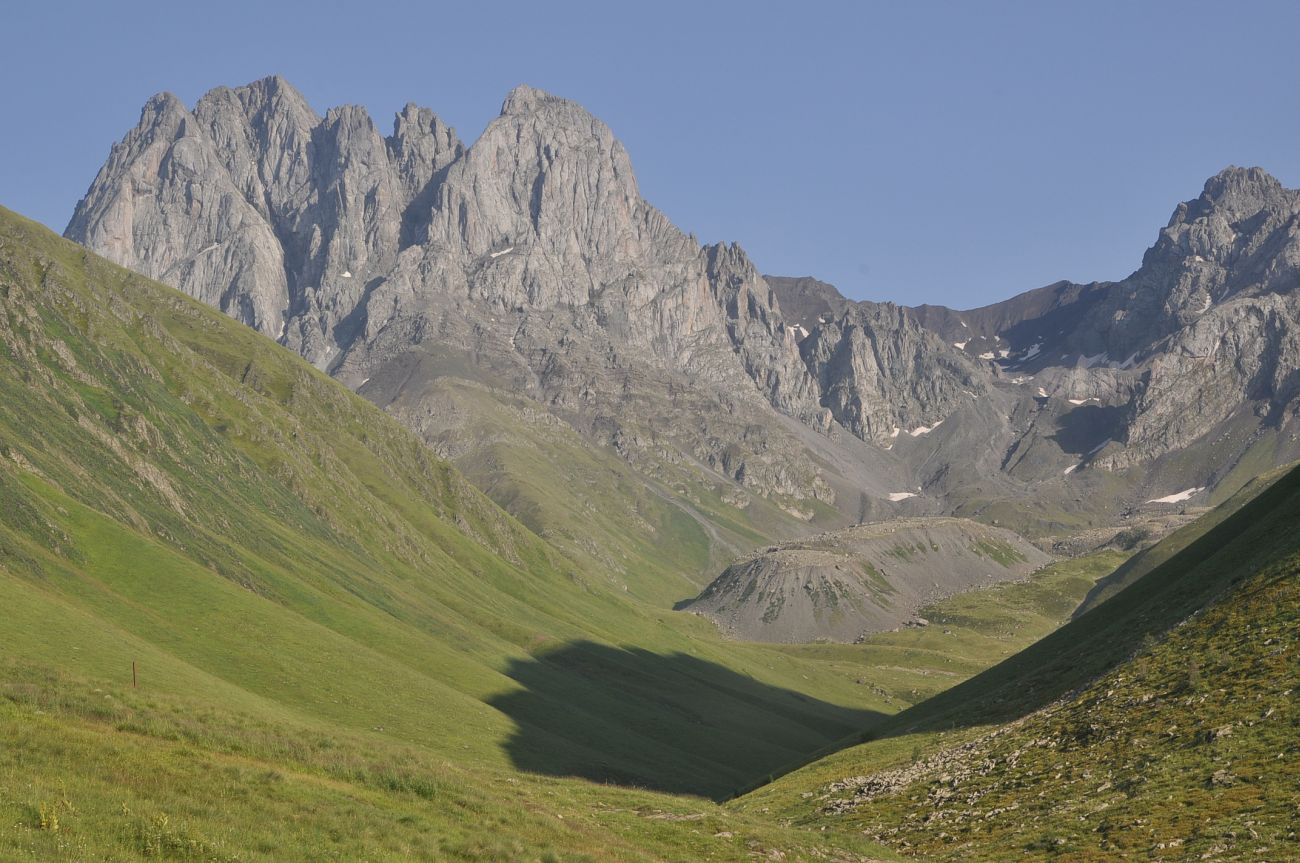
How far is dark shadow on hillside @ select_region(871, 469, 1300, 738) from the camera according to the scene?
72.0 metres

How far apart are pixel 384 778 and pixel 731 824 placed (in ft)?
56.1

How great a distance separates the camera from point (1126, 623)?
84.1m

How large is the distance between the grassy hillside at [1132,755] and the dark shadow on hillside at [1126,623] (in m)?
0.36

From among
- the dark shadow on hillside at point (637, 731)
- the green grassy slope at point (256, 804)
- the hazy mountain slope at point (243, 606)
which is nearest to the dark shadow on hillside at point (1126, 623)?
the dark shadow on hillside at point (637, 731)

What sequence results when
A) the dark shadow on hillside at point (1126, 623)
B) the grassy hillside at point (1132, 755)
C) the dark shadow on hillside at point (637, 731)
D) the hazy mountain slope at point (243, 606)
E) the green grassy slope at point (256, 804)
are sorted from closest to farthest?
the green grassy slope at point (256, 804)
the grassy hillside at point (1132, 755)
the dark shadow on hillside at point (1126, 623)
the hazy mountain slope at point (243, 606)
the dark shadow on hillside at point (637, 731)

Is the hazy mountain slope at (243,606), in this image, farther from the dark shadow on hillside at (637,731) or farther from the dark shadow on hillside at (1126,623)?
the dark shadow on hillside at (1126,623)

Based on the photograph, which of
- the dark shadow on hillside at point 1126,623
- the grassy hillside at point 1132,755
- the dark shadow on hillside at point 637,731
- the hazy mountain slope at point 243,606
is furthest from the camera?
the dark shadow on hillside at point 637,731

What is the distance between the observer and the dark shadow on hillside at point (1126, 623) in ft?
236

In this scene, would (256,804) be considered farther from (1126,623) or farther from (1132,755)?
(1126,623)

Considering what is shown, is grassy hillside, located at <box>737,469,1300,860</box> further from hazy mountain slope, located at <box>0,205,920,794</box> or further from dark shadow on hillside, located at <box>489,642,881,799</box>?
hazy mountain slope, located at <box>0,205,920,794</box>

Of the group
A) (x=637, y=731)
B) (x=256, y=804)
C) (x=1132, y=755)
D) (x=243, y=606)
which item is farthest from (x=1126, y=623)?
(x=243, y=606)

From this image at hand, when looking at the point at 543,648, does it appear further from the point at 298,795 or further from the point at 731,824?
the point at 298,795

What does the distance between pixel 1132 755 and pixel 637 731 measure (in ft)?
359

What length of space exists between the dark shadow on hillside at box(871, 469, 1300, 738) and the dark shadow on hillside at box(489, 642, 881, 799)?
1662 centimetres
